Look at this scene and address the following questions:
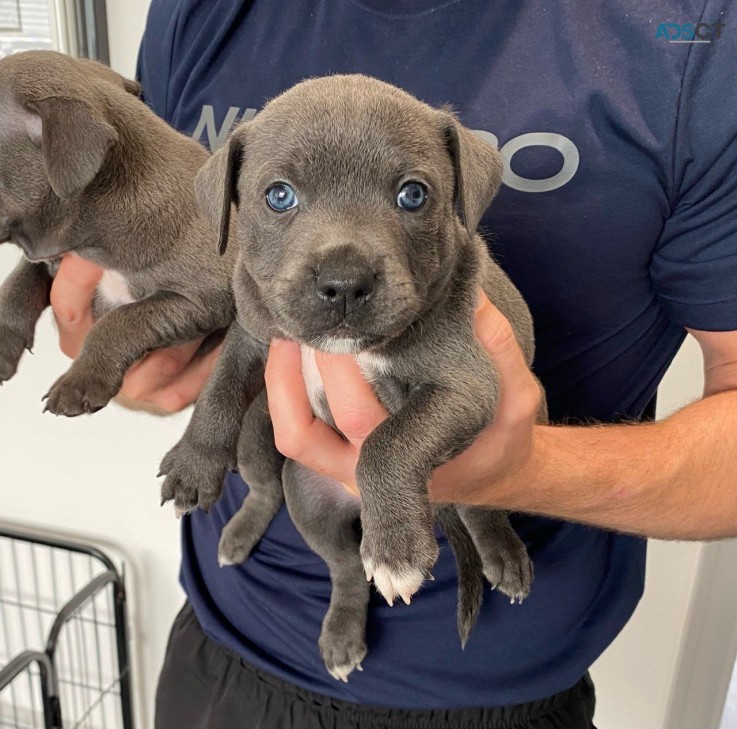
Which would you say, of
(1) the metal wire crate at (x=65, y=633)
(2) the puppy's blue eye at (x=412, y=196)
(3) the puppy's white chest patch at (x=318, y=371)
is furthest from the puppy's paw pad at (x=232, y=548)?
(1) the metal wire crate at (x=65, y=633)

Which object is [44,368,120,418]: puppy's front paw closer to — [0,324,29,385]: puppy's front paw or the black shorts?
[0,324,29,385]: puppy's front paw

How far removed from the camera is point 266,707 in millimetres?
1688

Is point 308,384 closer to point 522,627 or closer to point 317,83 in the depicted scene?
point 317,83

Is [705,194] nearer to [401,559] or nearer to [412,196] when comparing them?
[412,196]

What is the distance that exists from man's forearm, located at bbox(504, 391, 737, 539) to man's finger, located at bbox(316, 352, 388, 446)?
0.25m

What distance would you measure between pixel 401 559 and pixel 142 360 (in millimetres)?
770

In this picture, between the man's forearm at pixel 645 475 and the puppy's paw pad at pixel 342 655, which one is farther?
the puppy's paw pad at pixel 342 655

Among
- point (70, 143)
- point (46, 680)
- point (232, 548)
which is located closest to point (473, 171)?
point (70, 143)

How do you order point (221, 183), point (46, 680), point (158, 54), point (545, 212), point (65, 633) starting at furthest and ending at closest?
Answer: point (65, 633) → point (46, 680) → point (158, 54) → point (545, 212) → point (221, 183)

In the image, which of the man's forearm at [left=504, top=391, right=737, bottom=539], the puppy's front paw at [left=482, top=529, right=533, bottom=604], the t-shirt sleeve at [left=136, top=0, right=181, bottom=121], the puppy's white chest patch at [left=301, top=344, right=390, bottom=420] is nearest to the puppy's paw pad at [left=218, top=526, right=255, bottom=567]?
the puppy's white chest patch at [left=301, top=344, right=390, bottom=420]

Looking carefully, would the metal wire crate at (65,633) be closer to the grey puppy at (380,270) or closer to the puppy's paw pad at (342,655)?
the puppy's paw pad at (342,655)

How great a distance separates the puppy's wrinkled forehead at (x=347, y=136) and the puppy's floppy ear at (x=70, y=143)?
1.17 ft

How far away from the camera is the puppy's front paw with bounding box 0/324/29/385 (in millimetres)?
1726

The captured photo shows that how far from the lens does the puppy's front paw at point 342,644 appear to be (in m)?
1.58
